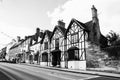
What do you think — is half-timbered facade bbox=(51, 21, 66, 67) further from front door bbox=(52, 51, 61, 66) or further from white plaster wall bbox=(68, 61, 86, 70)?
white plaster wall bbox=(68, 61, 86, 70)

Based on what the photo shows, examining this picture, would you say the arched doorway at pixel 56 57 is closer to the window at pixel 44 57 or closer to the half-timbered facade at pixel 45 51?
the half-timbered facade at pixel 45 51

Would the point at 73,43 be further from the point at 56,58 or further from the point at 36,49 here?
the point at 36,49

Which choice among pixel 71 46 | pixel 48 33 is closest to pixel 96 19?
pixel 71 46

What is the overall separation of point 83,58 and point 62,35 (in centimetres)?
844

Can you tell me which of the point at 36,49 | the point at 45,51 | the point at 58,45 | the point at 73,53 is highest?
the point at 58,45

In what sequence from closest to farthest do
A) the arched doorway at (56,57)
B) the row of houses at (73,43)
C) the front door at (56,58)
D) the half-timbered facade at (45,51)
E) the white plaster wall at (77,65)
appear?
the white plaster wall at (77,65), the row of houses at (73,43), the arched doorway at (56,57), the front door at (56,58), the half-timbered facade at (45,51)

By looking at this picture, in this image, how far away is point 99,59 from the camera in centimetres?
2092

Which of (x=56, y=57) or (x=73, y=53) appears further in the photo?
Result: (x=56, y=57)

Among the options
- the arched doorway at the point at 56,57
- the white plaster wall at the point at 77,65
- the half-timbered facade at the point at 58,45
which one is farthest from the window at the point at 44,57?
the white plaster wall at the point at 77,65

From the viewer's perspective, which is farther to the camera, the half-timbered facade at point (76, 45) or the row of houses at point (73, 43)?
the half-timbered facade at point (76, 45)

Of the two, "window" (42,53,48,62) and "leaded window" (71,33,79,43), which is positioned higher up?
"leaded window" (71,33,79,43)

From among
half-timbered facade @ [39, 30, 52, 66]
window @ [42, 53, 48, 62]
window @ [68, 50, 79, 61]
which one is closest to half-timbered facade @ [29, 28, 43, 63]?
half-timbered facade @ [39, 30, 52, 66]

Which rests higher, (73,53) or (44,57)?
(73,53)

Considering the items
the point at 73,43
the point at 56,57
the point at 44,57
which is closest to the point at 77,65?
the point at 73,43
